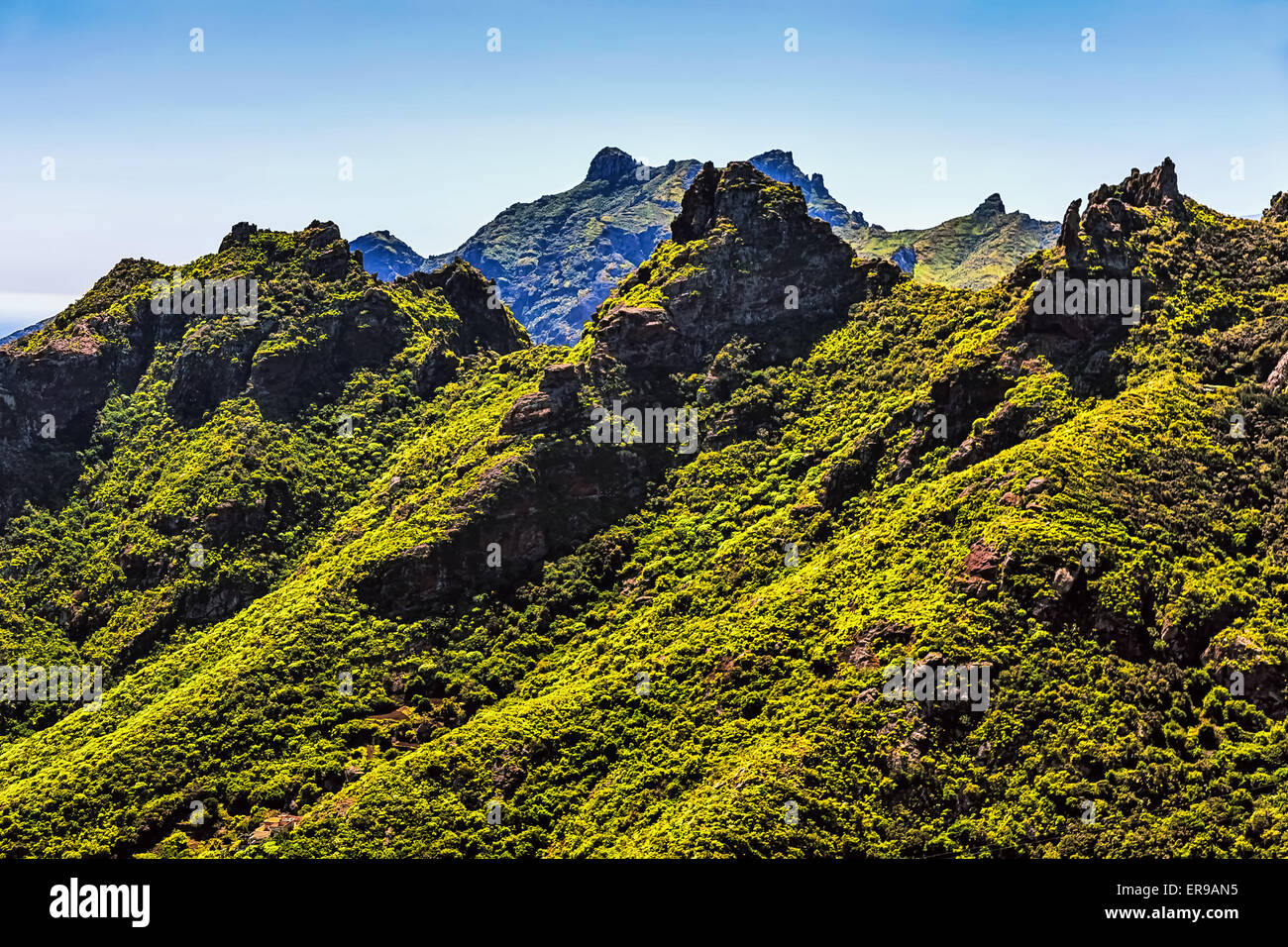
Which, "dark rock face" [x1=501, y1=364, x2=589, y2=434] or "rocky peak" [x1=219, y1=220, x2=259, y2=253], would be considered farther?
"rocky peak" [x1=219, y1=220, x2=259, y2=253]

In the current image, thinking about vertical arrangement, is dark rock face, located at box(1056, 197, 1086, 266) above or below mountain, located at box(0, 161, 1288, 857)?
above

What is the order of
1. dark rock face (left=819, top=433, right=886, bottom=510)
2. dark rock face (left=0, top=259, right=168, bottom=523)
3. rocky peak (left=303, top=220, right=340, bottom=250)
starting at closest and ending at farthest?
dark rock face (left=819, top=433, right=886, bottom=510) → dark rock face (left=0, top=259, right=168, bottom=523) → rocky peak (left=303, top=220, right=340, bottom=250)

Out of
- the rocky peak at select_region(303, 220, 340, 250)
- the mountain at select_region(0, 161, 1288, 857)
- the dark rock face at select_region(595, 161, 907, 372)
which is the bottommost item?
the mountain at select_region(0, 161, 1288, 857)

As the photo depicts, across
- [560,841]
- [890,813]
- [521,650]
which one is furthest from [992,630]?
[521,650]

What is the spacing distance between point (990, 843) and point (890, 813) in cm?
624

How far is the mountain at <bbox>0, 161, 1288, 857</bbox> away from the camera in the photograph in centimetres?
6831

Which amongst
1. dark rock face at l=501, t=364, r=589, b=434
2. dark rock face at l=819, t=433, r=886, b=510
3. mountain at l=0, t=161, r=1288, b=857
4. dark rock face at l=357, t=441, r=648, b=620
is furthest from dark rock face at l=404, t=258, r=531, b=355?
dark rock face at l=819, t=433, r=886, b=510

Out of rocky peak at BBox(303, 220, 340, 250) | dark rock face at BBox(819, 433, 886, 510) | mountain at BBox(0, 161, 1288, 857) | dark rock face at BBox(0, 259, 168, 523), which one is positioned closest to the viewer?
mountain at BBox(0, 161, 1288, 857)

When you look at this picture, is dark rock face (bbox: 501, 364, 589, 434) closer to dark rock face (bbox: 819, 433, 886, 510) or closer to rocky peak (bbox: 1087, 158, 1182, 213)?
dark rock face (bbox: 819, 433, 886, 510)

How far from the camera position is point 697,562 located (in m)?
96.9

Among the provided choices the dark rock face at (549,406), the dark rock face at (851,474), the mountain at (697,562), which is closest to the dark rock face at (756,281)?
the mountain at (697,562)

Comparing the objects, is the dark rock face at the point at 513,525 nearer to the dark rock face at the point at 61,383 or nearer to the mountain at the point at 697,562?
the mountain at the point at 697,562

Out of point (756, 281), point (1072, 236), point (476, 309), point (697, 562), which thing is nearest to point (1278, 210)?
point (1072, 236)
